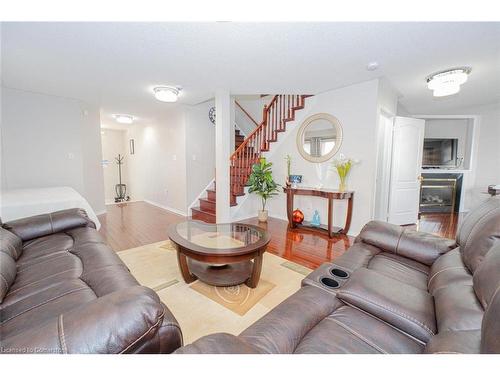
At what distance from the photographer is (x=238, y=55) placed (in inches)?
98.3

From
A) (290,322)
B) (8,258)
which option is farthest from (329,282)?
(8,258)

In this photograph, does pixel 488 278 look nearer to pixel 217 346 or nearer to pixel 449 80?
pixel 217 346

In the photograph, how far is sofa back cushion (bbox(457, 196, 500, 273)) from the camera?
1147 millimetres

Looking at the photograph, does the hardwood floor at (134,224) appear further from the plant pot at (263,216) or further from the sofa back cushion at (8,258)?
the plant pot at (263,216)

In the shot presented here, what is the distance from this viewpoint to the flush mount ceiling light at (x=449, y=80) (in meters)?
2.89

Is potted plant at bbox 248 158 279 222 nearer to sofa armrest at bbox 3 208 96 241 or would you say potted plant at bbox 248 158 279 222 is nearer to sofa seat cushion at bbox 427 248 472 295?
sofa armrest at bbox 3 208 96 241

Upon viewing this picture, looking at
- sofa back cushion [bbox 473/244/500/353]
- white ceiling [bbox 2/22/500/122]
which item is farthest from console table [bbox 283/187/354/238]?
sofa back cushion [bbox 473/244/500/353]

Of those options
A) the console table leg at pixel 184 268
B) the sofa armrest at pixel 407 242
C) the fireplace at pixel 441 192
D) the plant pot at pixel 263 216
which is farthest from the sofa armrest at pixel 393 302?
the fireplace at pixel 441 192

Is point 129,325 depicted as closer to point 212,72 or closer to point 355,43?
point 355,43

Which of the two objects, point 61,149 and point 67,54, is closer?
point 67,54
